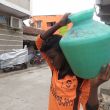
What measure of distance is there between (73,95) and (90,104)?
143 mm

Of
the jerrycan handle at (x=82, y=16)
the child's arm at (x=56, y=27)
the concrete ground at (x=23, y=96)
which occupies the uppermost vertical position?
the jerrycan handle at (x=82, y=16)

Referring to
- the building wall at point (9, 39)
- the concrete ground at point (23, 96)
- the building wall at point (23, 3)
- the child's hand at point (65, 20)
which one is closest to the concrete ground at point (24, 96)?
the concrete ground at point (23, 96)

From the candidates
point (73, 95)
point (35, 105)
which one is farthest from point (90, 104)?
point (35, 105)

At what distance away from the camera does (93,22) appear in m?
1.80

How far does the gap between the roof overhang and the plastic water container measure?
1137cm

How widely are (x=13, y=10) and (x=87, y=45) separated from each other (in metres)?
13.4

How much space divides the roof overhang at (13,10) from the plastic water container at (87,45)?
11.4 meters

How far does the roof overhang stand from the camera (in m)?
13.3

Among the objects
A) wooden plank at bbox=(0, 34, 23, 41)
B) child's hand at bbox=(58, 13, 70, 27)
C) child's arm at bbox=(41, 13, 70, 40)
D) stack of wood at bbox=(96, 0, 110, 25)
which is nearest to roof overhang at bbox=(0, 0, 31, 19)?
wooden plank at bbox=(0, 34, 23, 41)

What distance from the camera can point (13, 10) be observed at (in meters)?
14.7

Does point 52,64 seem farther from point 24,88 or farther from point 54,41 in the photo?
point 24,88

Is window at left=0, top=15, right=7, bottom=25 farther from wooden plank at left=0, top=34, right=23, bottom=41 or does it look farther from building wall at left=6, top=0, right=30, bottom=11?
building wall at left=6, top=0, right=30, bottom=11

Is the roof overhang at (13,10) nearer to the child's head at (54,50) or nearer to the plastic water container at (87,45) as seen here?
the child's head at (54,50)

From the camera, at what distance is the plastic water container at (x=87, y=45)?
1639 millimetres
